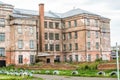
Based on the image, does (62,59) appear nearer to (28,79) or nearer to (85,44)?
(85,44)

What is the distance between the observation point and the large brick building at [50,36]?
1907 inches

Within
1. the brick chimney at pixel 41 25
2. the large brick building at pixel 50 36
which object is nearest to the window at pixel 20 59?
the large brick building at pixel 50 36

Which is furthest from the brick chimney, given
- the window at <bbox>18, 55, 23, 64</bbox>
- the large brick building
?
the window at <bbox>18, 55, 23, 64</bbox>

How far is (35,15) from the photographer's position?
55312mm

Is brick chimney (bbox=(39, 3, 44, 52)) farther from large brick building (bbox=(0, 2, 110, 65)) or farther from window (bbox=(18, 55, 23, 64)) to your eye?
window (bbox=(18, 55, 23, 64))

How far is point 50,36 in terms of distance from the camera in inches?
2266

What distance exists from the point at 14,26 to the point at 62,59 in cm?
1506

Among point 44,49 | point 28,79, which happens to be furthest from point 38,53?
point 28,79

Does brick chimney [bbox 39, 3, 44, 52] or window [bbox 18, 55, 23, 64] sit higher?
brick chimney [bbox 39, 3, 44, 52]

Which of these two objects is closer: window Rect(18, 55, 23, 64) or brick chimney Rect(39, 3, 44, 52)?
window Rect(18, 55, 23, 64)

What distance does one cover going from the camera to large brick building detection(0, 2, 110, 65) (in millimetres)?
48438

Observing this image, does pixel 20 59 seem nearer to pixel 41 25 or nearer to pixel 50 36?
pixel 41 25

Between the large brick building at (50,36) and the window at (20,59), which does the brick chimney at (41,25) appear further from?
the window at (20,59)

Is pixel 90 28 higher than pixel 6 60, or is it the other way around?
pixel 90 28
